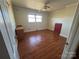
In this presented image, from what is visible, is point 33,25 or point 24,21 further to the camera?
point 33,25

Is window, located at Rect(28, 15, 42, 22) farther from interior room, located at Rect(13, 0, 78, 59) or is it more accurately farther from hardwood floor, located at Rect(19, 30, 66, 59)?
hardwood floor, located at Rect(19, 30, 66, 59)

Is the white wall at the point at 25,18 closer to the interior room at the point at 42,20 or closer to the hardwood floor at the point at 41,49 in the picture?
the interior room at the point at 42,20

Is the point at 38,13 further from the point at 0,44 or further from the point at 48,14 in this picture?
the point at 0,44

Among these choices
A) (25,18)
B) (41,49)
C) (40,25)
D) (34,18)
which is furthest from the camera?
(40,25)

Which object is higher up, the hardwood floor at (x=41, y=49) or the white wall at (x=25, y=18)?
the white wall at (x=25, y=18)

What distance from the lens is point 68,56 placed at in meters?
1.14

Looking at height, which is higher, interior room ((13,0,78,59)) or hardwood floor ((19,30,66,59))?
interior room ((13,0,78,59))

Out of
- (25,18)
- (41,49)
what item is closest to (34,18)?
(25,18)

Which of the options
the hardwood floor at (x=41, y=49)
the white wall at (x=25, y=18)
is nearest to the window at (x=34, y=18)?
the white wall at (x=25, y=18)

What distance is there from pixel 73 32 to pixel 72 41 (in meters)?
0.17

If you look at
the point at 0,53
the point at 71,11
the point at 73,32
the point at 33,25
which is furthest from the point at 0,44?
the point at 33,25

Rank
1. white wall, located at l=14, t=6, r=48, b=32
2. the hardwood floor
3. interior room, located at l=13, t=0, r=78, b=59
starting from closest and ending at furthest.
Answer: the hardwood floor → interior room, located at l=13, t=0, r=78, b=59 → white wall, located at l=14, t=6, r=48, b=32

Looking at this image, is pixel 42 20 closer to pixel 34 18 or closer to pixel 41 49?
pixel 34 18

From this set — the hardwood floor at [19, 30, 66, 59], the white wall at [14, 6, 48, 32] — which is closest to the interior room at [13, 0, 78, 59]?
the white wall at [14, 6, 48, 32]
